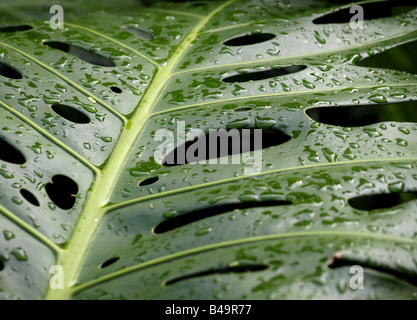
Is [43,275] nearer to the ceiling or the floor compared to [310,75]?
nearer to the floor

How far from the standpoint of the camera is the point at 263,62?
1.20 meters

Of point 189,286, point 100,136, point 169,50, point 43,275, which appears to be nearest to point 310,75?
point 169,50

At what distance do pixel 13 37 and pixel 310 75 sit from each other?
78 centimetres

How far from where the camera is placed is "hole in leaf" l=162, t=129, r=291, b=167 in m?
0.99

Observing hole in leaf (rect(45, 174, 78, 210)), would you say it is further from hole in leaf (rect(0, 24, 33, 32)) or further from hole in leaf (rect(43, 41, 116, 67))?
hole in leaf (rect(0, 24, 33, 32))

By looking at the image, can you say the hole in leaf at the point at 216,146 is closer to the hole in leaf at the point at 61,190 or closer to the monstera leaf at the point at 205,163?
the monstera leaf at the point at 205,163

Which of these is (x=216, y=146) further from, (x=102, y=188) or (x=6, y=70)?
(x=6, y=70)

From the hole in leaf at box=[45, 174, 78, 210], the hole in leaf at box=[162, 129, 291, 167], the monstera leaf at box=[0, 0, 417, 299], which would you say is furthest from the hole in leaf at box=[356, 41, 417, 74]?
the hole in leaf at box=[45, 174, 78, 210]

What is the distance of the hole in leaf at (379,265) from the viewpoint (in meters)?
0.71

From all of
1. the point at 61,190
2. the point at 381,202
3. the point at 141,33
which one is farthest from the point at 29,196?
the point at 381,202

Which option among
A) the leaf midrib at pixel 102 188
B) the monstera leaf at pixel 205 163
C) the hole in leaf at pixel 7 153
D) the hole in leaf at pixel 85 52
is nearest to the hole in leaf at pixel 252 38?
the monstera leaf at pixel 205 163

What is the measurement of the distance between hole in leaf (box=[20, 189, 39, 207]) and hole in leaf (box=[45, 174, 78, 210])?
45 millimetres

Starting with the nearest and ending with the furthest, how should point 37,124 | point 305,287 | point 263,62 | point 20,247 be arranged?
point 305,287 < point 20,247 < point 37,124 < point 263,62
